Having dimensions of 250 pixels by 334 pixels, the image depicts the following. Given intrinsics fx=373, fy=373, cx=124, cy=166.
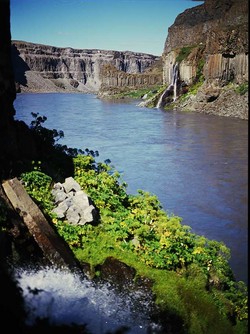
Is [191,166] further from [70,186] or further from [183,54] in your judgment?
[183,54]

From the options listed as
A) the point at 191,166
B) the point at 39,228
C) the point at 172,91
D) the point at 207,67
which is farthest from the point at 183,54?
the point at 39,228

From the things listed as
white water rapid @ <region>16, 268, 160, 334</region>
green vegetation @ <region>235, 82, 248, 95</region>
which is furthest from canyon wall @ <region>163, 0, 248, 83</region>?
white water rapid @ <region>16, 268, 160, 334</region>

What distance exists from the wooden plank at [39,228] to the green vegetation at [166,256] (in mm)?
401

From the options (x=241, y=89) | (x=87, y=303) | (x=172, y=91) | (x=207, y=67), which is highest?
(x=207, y=67)

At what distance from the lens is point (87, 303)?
630 cm

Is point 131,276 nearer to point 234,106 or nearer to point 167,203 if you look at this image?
point 167,203

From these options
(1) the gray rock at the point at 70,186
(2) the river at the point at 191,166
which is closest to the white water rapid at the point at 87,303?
(2) the river at the point at 191,166

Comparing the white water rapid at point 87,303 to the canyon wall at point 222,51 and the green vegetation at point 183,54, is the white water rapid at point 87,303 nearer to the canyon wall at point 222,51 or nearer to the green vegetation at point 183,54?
the canyon wall at point 222,51

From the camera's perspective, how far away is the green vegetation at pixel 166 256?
6613 millimetres

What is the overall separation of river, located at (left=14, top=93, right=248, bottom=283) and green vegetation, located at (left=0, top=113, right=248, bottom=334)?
41.4 inches

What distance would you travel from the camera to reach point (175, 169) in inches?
675

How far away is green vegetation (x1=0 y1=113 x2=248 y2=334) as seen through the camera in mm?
6613

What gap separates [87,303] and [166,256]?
205 cm

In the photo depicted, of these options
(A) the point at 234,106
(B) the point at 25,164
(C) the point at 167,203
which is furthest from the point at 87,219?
(A) the point at 234,106
